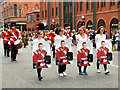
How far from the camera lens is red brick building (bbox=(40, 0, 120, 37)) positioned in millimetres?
31891

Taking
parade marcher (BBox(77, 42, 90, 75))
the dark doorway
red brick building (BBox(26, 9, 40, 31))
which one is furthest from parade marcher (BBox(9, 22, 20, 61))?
red brick building (BBox(26, 9, 40, 31))

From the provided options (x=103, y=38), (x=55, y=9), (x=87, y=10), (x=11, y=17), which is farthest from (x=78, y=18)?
(x=11, y=17)

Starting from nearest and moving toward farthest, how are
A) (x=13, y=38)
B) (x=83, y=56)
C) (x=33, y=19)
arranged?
(x=83, y=56) → (x=13, y=38) → (x=33, y=19)

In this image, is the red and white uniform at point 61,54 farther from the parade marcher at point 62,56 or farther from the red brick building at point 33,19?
the red brick building at point 33,19

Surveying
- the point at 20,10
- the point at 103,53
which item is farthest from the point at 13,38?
the point at 20,10

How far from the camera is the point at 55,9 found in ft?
168

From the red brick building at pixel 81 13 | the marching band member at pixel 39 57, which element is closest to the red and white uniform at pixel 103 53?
the marching band member at pixel 39 57

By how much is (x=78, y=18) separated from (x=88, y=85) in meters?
34.1

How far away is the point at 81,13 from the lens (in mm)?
40375

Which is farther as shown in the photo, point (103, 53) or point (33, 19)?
point (33, 19)

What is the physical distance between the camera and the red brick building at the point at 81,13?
31891 mm

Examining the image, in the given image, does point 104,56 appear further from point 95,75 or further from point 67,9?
point 67,9

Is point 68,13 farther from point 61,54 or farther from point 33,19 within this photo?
point 61,54

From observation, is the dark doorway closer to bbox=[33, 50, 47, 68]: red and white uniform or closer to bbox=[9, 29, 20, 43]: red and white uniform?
bbox=[9, 29, 20, 43]: red and white uniform
